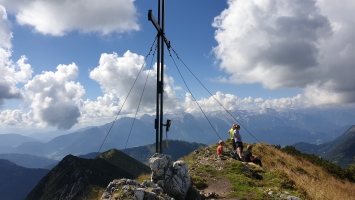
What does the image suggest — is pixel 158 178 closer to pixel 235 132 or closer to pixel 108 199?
pixel 108 199

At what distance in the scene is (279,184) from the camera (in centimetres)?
1389

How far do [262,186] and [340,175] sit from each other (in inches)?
813

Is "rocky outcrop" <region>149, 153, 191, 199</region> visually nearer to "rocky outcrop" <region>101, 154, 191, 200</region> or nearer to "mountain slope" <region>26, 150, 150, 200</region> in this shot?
"rocky outcrop" <region>101, 154, 191, 200</region>

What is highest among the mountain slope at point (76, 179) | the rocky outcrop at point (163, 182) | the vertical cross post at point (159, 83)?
the vertical cross post at point (159, 83)

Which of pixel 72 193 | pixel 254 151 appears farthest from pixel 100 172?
pixel 254 151

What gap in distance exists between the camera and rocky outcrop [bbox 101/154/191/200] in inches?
405

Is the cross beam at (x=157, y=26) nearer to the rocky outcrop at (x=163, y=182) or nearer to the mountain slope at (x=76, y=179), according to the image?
the rocky outcrop at (x=163, y=182)

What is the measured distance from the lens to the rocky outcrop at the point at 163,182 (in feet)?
33.8

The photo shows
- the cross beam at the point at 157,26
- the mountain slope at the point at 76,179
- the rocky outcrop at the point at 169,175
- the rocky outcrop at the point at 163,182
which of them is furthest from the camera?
the mountain slope at the point at 76,179

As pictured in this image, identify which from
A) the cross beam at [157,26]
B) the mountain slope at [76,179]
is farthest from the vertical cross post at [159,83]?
the mountain slope at [76,179]

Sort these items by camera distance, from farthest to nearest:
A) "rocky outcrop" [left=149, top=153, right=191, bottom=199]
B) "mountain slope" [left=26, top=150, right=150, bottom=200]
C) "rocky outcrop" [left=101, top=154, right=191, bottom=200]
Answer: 1. "mountain slope" [left=26, top=150, right=150, bottom=200]
2. "rocky outcrop" [left=149, top=153, right=191, bottom=199]
3. "rocky outcrop" [left=101, top=154, right=191, bottom=200]

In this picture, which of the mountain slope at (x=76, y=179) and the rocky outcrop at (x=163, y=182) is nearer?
the rocky outcrop at (x=163, y=182)

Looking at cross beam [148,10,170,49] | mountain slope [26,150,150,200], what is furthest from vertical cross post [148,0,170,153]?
mountain slope [26,150,150,200]

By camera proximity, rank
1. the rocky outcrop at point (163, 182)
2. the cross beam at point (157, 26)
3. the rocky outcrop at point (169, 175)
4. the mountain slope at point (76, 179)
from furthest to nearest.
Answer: the mountain slope at point (76, 179) < the cross beam at point (157, 26) < the rocky outcrop at point (169, 175) < the rocky outcrop at point (163, 182)
